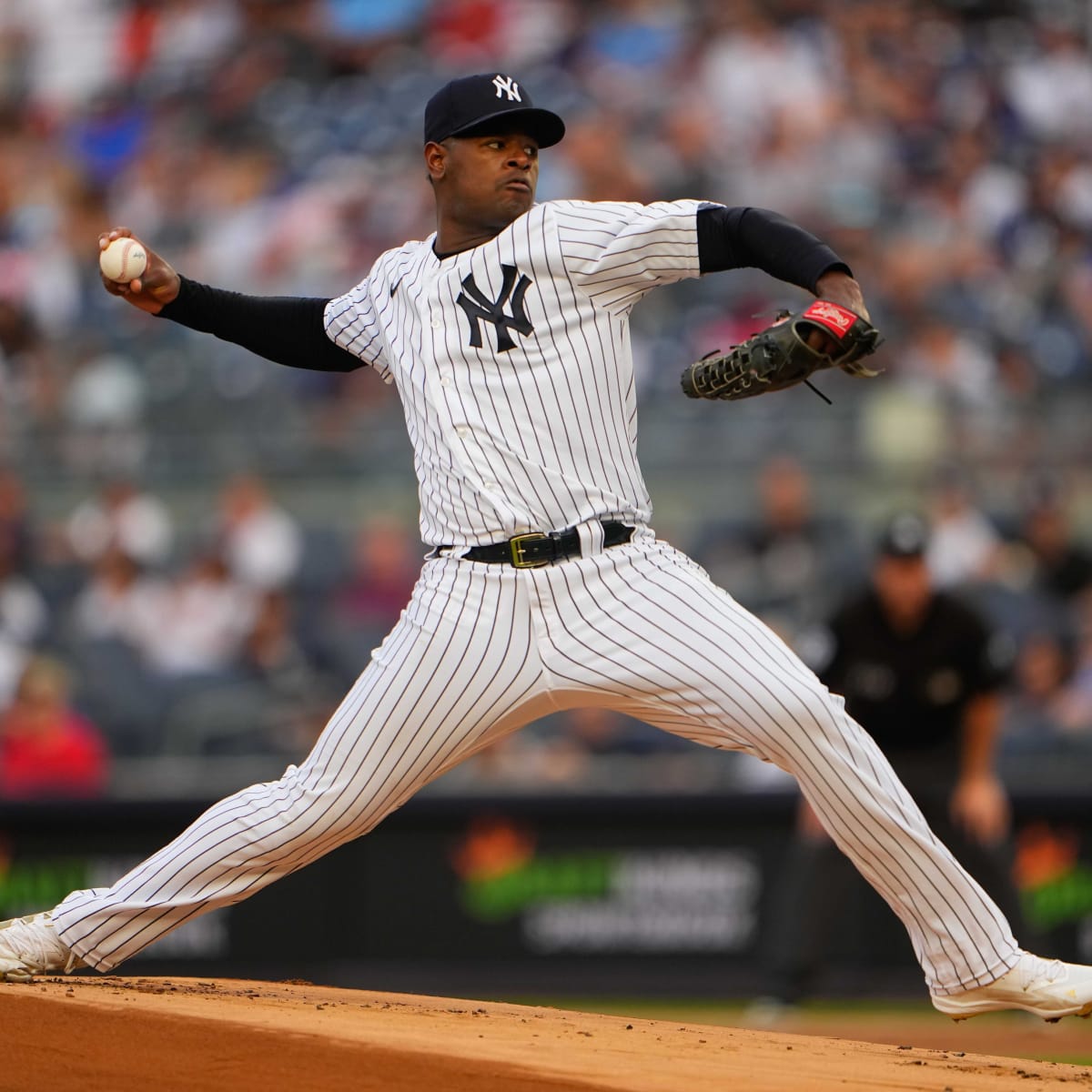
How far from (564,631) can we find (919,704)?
325cm

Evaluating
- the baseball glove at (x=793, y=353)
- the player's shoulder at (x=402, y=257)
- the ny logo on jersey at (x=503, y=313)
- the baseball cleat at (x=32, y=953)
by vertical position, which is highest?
A: the player's shoulder at (x=402, y=257)

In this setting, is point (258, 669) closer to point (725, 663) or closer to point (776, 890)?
point (776, 890)

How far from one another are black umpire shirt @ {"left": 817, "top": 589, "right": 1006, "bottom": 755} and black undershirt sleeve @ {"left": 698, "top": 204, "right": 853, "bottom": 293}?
319cm

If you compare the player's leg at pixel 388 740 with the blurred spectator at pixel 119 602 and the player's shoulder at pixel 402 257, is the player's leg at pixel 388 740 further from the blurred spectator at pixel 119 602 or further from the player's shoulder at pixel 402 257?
the blurred spectator at pixel 119 602

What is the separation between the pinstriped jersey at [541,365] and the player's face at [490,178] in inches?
3.8

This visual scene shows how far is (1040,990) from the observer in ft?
12.8

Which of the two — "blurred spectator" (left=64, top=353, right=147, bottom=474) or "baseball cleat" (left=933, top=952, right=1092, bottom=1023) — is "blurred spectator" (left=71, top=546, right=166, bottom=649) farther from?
"baseball cleat" (left=933, top=952, right=1092, bottom=1023)

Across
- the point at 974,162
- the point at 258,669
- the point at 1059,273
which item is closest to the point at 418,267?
the point at 258,669

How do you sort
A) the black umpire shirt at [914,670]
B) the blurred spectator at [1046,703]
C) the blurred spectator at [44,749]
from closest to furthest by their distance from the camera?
1. the black umpire shirt at [914,670]
2. the blurred spectator at [1046,703]
3. the blurred spectator at [44,749]

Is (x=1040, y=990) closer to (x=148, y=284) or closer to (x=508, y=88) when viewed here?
(x=508, y=88)

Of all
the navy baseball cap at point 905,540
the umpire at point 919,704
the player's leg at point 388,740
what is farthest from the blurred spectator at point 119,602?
the player's leg at point 388,740

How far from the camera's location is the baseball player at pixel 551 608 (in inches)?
150

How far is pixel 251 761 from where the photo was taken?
332 inches

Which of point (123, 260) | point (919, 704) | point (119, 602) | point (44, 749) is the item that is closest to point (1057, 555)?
point (919, 704)
